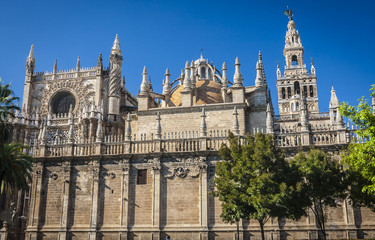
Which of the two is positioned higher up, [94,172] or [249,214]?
[94,172]

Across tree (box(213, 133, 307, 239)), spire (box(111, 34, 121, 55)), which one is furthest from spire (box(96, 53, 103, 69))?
tree (box(213, 133, 307, 239))

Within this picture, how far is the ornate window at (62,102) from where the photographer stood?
46.2m

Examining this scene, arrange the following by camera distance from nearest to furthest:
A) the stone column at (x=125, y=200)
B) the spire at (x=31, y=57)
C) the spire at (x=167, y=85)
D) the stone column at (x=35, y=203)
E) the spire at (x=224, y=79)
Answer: the stone column at (x=125, y=200)
the stone column at (x=35, y=203)
the spire at (x=224, y=79)
the spire at (x=167, y=85)
the spire at (x=31, y=57)

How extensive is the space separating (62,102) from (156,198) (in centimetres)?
2545

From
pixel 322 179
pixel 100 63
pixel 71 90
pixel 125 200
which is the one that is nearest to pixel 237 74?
pixel 125 200

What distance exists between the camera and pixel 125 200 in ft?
85.3

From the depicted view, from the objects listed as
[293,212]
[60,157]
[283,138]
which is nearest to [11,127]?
[60,157]

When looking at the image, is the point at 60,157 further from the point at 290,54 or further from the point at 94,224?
the point at 290,54

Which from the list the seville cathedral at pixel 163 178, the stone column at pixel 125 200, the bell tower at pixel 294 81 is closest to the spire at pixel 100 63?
the seville cathedral at pixel 163 178

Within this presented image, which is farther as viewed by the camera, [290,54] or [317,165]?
[290,54]

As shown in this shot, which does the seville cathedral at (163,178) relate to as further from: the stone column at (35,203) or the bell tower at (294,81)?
the bell tower at (294,81)

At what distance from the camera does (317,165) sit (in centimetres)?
2033

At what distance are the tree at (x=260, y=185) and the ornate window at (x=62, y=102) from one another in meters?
29.8

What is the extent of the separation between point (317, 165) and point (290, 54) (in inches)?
2373
